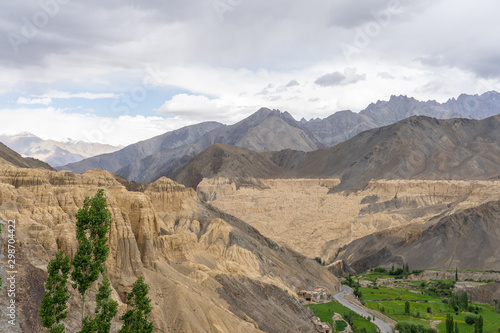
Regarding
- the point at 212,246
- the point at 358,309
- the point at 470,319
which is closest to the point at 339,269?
the point at 358,309

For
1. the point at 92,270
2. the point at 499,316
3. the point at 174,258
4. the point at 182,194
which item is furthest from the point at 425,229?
the point at 92,270

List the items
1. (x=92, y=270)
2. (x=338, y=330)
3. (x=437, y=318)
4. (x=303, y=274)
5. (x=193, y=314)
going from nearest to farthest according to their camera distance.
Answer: (x=92, y=270)
(x=193, y=314)
(x=338, y=330)
(x=437, y=318)
(x=303, y=274)

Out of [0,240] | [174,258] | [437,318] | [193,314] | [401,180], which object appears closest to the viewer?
[0,240]

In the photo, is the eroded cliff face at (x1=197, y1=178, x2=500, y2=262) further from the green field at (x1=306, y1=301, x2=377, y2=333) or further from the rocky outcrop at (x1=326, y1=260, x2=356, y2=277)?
the green field at (x1=306, y1=301, x2=377, y2=333)

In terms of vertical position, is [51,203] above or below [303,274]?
above

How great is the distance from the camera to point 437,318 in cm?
6762

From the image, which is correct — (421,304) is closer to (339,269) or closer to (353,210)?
(339,269)

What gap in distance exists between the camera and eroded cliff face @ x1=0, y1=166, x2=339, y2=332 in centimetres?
3275

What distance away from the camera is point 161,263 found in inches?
1725

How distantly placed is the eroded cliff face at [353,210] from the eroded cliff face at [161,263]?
6784 centimetres

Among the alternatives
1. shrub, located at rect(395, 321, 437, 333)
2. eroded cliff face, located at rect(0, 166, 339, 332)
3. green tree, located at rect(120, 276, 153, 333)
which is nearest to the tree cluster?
green tree, located at rect(120, 276, 153, 333)

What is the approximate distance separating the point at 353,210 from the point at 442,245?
2459 inches

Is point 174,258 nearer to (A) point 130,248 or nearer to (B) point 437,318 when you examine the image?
(A) point 130,248

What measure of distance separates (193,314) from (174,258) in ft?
48.1
